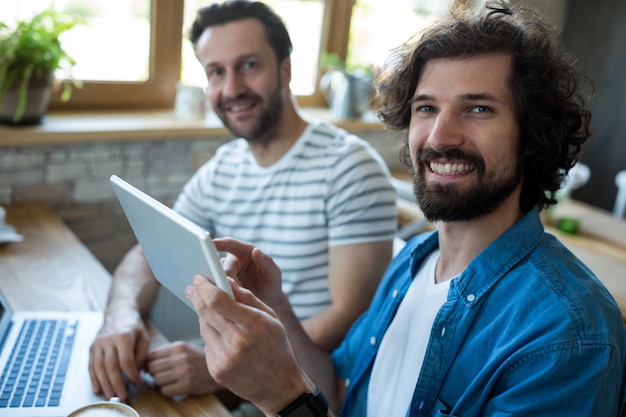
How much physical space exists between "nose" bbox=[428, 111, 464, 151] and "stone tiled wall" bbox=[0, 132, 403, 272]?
103 centimetres

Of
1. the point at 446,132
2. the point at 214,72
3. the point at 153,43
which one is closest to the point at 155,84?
the point at 153,43

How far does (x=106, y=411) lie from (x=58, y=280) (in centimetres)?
72

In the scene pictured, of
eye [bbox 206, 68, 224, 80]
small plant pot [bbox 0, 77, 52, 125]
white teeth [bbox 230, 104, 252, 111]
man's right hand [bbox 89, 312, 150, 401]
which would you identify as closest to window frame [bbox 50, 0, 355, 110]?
small plant pot [bbox 0, 77, 52, 125]

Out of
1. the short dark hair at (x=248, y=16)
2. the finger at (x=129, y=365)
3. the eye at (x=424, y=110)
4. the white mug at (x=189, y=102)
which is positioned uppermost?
the short dark hair at (x=248, y=16)

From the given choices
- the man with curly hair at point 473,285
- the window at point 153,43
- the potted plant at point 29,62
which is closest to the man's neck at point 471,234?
the man with curly hair at point 473,285

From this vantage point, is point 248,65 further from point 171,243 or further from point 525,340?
point 525,340

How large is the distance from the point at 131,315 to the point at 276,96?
760mm

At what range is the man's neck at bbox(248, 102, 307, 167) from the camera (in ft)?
5.68

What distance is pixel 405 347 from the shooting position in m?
1.14

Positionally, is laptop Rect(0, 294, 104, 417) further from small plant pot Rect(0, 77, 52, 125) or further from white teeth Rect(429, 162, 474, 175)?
small plant pot Rect(0, 77, 52, 125)

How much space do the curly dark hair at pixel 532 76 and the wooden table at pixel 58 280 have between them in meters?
0.72

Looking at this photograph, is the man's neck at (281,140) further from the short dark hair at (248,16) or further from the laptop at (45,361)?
the laptop at (45,361)

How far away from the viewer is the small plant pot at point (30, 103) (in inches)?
78.9

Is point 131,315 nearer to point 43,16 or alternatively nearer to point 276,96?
point 276,96
